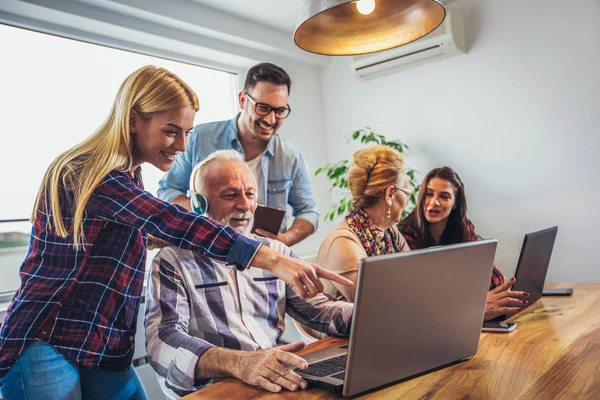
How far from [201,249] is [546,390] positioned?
77 cm

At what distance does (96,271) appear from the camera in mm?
1259

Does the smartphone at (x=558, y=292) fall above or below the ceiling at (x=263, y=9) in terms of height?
below

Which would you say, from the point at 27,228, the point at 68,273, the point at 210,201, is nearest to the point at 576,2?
the point at 210,201

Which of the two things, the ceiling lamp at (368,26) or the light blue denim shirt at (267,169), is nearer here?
the ceiling lamp at (368,26)

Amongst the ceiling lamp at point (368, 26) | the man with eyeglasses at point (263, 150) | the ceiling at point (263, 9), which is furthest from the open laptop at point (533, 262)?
the ceiling at point (263, 9)

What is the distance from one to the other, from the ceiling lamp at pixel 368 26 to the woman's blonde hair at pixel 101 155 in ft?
1.56

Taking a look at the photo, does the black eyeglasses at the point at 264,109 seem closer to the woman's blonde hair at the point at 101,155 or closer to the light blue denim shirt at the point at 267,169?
the light blue denim shirt at the point at 267,169

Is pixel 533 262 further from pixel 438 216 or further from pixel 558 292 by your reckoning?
pixel 438 216

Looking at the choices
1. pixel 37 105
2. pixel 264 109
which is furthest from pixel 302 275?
pixel 37 105

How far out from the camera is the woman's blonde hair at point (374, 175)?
196 cm

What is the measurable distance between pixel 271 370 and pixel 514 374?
0.51 meters

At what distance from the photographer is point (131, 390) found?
1.34 metres

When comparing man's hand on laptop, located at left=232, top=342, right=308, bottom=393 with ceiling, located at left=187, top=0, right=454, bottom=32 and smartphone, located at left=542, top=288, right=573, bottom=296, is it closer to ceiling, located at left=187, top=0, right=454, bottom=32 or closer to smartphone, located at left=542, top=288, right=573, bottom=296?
smartphone, located at left=542, top=288, right=573, bottom=296

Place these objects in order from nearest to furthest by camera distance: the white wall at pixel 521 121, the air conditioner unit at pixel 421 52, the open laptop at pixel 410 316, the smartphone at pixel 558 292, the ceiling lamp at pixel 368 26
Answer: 1. the open laptop at pixel 410 316
2. the ceiling lamp at pixel 368 26
3. the smartphone at pixel 558 292
4. the white wall at pixel 521 121
5. the air conditioner unit at pixel 421 52
